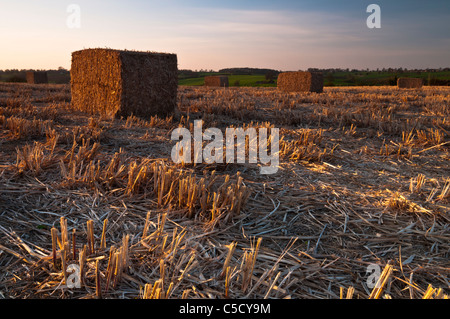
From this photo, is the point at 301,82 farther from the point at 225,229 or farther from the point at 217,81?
the point at 225,229

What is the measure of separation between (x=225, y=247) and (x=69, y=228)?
0.97 meters

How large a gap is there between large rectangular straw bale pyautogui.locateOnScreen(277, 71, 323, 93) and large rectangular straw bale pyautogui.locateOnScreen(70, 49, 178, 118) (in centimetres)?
1037

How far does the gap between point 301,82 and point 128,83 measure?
11630mm

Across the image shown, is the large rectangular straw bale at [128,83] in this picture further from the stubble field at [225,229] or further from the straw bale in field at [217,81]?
the straw bale in field at [217,81]

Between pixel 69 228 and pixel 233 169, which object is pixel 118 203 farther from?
pixel 233 169

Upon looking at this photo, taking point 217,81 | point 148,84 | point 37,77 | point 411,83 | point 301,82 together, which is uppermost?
point 37,77

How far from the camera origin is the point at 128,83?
20.3 feet

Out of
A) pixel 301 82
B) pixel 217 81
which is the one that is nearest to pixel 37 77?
pixel 217 81

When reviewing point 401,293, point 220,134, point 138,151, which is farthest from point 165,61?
point 401,293

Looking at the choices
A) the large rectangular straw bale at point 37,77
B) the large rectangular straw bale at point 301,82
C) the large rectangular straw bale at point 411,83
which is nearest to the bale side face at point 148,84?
the large rectangular straw bale at point 301,82

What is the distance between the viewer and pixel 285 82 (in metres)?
17.0

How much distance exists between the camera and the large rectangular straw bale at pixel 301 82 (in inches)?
619

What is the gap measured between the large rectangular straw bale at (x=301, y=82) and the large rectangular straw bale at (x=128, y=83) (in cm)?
1037

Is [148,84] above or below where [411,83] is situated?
below
